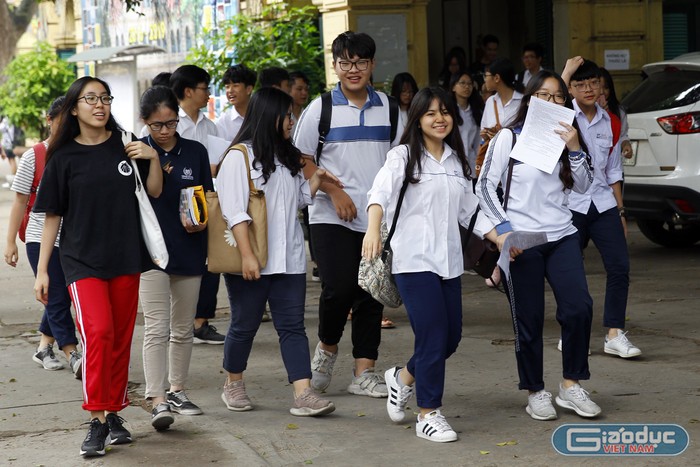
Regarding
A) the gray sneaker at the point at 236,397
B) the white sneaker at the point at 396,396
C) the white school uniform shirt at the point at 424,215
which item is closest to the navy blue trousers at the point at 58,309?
the gray sneaker at the point at 236,397

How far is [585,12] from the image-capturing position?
16.0 meters

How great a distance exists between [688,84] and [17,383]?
6.86 m

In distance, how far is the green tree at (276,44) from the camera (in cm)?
1534

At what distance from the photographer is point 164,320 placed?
21.0 feet

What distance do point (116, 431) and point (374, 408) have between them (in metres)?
1.43

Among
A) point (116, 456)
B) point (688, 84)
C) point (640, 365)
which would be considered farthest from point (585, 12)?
point (116, 456)

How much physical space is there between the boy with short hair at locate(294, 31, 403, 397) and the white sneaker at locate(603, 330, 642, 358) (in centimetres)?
165

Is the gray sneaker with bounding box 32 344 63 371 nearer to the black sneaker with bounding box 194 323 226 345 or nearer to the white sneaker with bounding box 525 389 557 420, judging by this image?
the black sneaker with bounding box 194 323 226 345

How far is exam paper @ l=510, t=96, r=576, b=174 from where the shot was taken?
20.3ft

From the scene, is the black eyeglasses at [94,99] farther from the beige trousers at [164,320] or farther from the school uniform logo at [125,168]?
the beige trousers at [164,320]

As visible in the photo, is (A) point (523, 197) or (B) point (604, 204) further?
(B) point (604, 204)

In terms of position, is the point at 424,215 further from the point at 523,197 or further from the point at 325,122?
the point at 325,122

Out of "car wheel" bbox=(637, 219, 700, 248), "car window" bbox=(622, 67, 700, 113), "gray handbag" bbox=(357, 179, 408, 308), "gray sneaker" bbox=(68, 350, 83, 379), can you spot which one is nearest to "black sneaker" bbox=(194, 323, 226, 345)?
"gray sneaker" bbox=(68, 350, 83, 379)

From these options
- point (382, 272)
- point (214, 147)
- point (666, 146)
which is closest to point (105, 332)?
point (382, 272)
